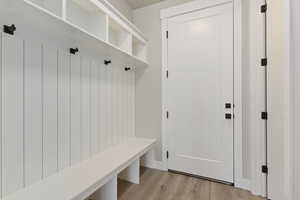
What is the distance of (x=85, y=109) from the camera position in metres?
1.88

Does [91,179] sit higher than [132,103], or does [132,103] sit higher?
[132,103]

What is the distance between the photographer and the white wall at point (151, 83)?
2785 millimetres

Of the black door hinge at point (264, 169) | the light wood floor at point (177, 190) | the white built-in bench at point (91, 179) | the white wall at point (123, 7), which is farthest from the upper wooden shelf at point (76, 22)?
the black door hinge at point (264, 169)

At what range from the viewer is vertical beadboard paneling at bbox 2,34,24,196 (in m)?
1.15

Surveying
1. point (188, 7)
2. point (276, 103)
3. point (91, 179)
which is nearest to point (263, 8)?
point (188, 7)

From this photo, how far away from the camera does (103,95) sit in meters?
2.17

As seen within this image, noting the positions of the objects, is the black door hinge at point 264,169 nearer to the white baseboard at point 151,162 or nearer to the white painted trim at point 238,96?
the white painted trim at point 238,96

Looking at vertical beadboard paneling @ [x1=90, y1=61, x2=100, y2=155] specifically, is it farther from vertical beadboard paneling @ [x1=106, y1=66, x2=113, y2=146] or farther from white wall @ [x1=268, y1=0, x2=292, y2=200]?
white wall @ [x1=268, y1=0, x2=292, y2=200]

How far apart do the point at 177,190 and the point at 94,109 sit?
4.71 ft

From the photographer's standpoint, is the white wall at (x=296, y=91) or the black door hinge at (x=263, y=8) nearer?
the white wall at (x=296, y=91)

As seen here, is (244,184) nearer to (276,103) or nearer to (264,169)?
(264,169)

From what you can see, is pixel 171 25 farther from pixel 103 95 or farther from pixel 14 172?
pixel 14 172

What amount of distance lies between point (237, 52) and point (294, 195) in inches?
66.4

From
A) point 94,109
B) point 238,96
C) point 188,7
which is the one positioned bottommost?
point 94,109
